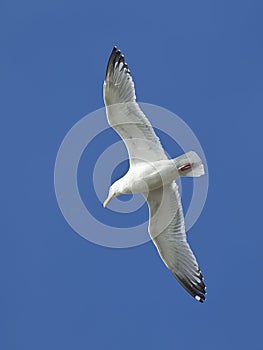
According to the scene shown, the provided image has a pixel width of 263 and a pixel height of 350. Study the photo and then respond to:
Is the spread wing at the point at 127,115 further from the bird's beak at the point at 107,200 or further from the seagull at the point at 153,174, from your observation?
the bird's beak at the point at 107,200

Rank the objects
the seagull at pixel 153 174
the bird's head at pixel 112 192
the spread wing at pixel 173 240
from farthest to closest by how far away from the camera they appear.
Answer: the spread wing at pixel 173 240
the bird's head at pixel 112 192
the seagull at pixel 153 174

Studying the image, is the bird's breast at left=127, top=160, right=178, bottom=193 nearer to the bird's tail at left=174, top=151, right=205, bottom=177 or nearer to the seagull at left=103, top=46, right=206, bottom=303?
the seagull at left=103, top=46, right=206, bottom=303

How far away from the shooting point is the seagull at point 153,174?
2581 centimetres

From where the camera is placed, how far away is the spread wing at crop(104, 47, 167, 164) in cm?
2583

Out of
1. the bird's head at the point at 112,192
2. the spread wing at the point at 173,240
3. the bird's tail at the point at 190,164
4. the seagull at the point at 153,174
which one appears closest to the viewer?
the bird's tail at the point at 190,164

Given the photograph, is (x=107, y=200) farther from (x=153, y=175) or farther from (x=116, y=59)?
(x=116, y=59)

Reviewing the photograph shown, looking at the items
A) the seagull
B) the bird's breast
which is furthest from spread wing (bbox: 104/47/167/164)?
the bird's breast

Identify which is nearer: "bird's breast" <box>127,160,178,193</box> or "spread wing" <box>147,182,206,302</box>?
"bird's breast" <box>127,160,178,193</box>

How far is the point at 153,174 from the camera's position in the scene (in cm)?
2589

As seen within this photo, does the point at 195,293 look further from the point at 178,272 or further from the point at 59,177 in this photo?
the point at 59,177

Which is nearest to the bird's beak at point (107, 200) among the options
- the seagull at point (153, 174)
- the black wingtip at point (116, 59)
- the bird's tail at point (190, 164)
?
the seagull at point (153, 174)

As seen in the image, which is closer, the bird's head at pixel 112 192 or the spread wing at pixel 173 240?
the bird's head at pixel 112 192

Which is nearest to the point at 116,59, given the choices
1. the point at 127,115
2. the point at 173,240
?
the point at 127,115

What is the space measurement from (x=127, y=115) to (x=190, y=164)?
44.6 inches
